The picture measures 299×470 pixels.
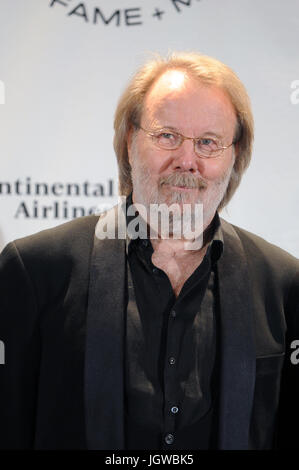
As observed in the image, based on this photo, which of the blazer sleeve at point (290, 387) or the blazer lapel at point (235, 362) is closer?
the blazer lapel at point (235, 362)

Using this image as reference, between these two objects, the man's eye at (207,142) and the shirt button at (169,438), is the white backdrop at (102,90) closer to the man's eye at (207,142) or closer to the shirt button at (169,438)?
the man's eye at (207,142)

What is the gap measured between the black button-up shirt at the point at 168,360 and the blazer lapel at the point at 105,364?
41 mm

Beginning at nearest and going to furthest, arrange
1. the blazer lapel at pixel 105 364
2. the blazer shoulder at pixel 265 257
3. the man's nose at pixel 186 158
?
1. the blazer lapel at pixel 105 364
2. the man's nose at pixel 186 158
3. the blazer shoulder at pixel 265 257

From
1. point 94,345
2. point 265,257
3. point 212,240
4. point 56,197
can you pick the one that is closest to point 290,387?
point 265,257

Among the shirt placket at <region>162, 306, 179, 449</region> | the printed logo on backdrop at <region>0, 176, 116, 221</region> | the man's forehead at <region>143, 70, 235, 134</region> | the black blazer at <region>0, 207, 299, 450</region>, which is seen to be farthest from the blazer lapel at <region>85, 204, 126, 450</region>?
the printed logo on backdrop at <region>0, 176, 116, 221</region>

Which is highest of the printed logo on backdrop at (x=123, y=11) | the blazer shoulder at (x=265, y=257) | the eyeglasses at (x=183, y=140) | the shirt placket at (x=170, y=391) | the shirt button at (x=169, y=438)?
the printed logo on backdrop at (x=123, y=11)

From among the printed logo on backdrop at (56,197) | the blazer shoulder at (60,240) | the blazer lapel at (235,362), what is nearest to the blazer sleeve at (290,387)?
the blazer lapel at (235,362)

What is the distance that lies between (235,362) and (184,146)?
0.60 m

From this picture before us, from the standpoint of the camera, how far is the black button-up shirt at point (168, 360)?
4.51 feet

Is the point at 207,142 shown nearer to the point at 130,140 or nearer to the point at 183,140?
the point at 183,140

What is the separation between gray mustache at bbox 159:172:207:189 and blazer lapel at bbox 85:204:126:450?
0.31 m

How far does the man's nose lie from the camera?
146cm

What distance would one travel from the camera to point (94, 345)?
1372 mm

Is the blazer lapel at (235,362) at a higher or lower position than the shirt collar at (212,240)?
lower
